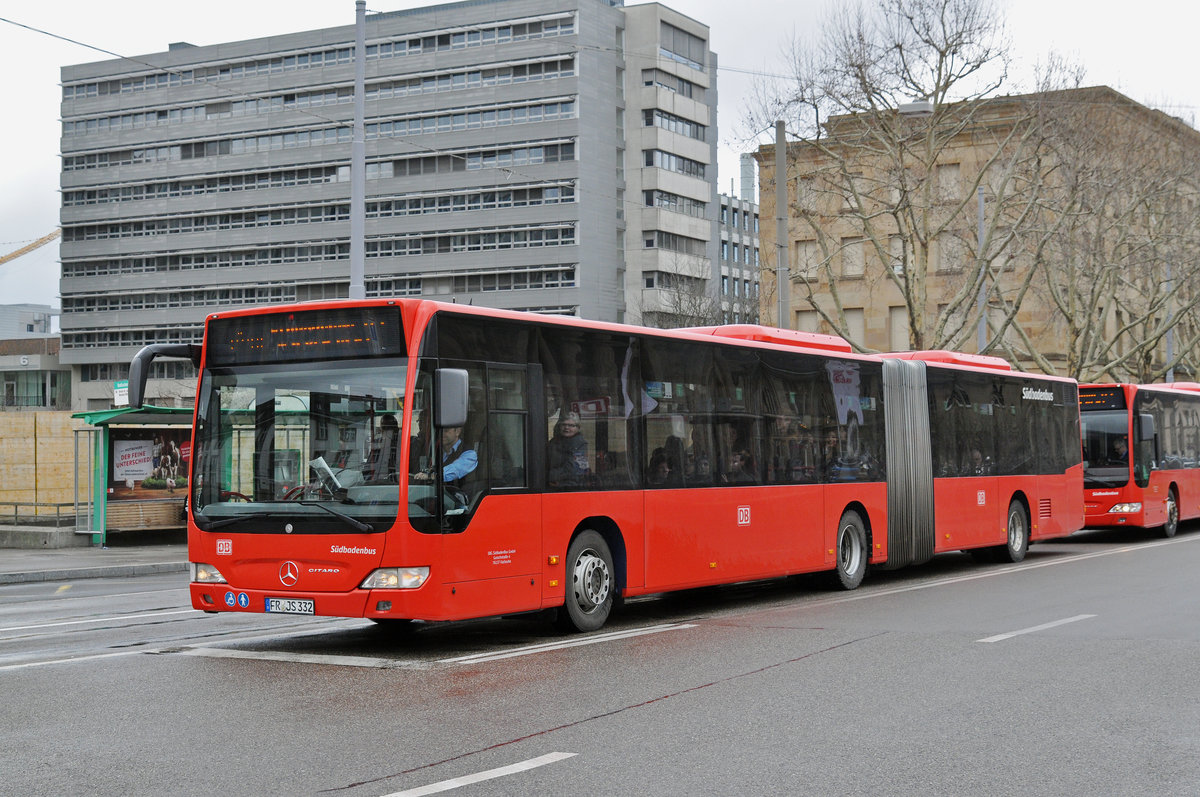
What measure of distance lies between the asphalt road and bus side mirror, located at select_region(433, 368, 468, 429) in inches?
73.6

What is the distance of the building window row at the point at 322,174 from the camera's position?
3578 inches

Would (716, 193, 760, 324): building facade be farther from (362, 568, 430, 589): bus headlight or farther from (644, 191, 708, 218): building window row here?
(362, 568, 430, 589): bus headlight

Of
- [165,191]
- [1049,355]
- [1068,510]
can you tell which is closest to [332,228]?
[165,191]

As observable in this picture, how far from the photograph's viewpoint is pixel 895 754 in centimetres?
708

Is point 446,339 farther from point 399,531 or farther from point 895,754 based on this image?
point 895,754

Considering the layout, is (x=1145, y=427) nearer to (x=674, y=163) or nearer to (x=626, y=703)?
(x=626, y=703)

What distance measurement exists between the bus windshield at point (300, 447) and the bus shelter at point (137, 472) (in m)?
14.8

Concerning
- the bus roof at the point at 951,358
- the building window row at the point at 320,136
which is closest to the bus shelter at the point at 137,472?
the bus roof at the point at 951,358

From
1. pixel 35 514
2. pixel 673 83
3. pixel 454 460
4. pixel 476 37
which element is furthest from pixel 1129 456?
pixel 476 37

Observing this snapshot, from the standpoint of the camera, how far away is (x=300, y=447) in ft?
36.3

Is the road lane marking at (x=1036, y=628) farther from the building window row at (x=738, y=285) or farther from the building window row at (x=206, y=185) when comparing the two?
the building window row at (x=738, y=285)

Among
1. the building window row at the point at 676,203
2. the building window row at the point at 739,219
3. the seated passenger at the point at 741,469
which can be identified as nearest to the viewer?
the seated passenger at the point at 741,469

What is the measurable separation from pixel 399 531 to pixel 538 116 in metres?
82.5

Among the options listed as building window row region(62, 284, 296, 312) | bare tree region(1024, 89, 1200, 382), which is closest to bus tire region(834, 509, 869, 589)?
bare tree region(1024, 89, 1200, 382)
